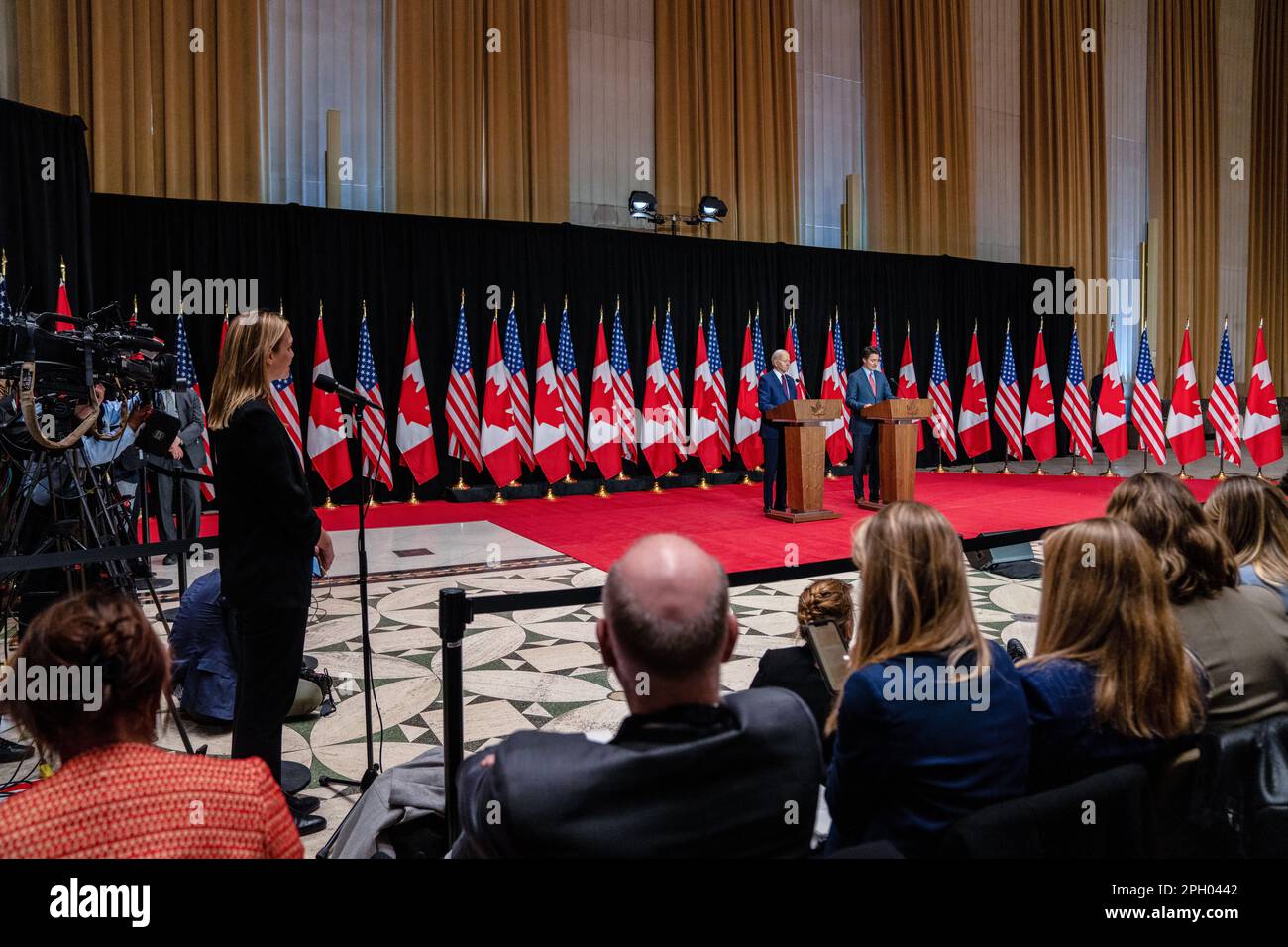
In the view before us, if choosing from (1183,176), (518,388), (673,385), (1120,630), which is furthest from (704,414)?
(1183,176)

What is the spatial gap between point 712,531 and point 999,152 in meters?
10.4

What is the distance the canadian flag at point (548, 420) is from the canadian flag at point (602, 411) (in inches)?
18.6

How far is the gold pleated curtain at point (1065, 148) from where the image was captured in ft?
49.6

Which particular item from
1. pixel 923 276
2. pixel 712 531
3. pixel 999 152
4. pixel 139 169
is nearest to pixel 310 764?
pixel 712 531

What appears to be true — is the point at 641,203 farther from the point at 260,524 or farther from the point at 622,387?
the point at 260,524

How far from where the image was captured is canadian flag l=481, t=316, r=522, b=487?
977 cm

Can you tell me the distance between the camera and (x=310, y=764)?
10.4ft

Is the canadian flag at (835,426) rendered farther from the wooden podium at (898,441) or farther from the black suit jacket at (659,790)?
the black suit jacket at (659,790)

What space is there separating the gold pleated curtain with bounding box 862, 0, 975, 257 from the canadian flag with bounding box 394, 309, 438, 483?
7.48 metres

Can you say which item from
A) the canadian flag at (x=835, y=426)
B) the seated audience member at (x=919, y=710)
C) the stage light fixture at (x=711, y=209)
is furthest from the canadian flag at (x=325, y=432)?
the seated audience member at (x=919, y=710)

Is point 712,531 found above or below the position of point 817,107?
below

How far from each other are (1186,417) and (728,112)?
6747 mm

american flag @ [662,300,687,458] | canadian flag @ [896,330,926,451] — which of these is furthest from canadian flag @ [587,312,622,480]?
canadian flag @ [896,330,926,451]
